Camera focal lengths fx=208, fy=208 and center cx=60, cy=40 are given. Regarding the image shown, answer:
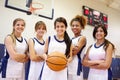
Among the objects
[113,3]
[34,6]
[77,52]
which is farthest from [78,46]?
[113,3]

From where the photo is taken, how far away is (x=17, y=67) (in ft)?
9.81

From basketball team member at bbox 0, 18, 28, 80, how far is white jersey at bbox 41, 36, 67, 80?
19.5 inches

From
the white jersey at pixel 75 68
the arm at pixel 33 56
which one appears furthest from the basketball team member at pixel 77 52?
the arm at pixel 33 56

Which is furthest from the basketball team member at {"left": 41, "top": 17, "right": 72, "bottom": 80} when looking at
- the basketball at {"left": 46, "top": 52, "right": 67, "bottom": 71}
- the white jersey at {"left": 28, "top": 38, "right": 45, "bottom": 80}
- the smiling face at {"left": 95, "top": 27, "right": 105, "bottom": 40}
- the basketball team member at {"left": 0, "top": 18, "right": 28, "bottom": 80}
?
the smiling face at {"left": 95, "top": 27, "right": 105, "bottom": 40}

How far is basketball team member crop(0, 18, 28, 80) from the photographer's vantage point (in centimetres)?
291

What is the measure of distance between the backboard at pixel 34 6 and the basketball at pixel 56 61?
2.70 m

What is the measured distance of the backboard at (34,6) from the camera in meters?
4.90

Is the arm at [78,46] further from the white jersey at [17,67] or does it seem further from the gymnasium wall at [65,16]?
the gymnasium wall at [65,16]

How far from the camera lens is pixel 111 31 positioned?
332 inches

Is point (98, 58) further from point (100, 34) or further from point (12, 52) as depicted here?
point (12, 52)

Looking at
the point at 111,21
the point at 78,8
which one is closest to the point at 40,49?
the point at 78,8

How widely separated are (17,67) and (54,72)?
2.23 ft

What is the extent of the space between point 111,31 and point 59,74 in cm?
626

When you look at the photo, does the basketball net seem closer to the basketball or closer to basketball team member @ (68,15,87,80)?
basketball team member @ (68,15,87,80)
